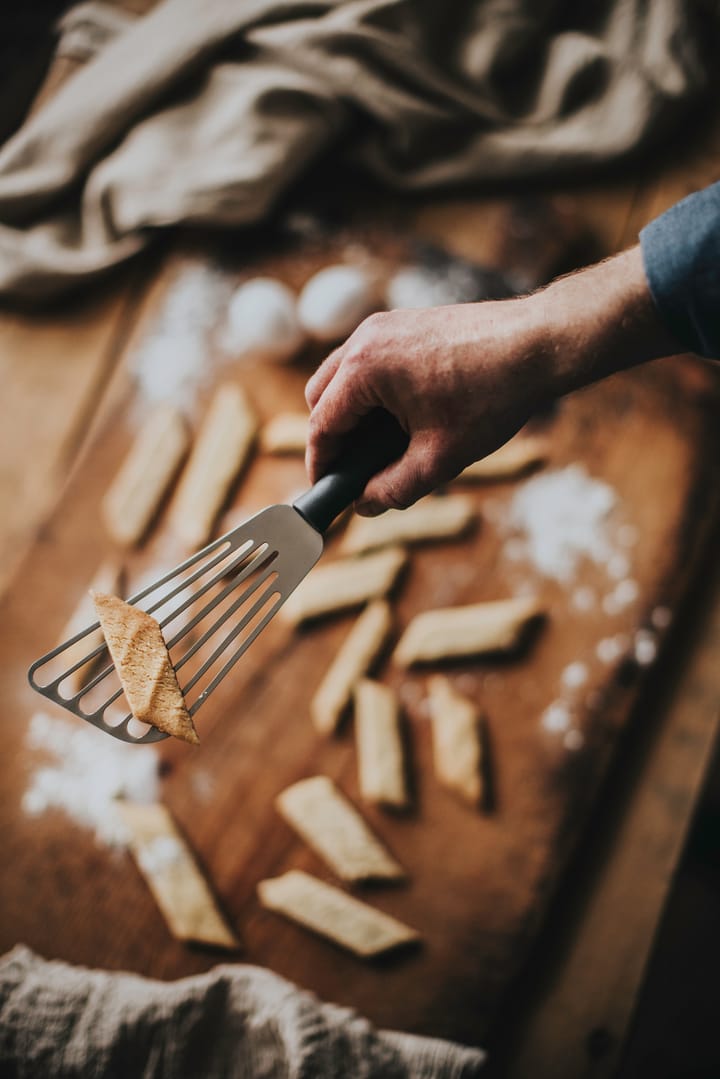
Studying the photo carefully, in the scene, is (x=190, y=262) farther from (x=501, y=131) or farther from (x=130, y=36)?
(x=501, y=131)

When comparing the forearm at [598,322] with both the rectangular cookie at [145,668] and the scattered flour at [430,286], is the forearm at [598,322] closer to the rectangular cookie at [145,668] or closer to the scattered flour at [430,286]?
the rectangular cookie at [145,668]

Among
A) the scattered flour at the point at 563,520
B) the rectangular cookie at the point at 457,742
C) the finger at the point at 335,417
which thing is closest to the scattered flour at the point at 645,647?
the scattered flour at the point at 563,520

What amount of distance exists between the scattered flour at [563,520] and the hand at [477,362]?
0.45 meters

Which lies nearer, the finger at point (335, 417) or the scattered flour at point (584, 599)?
the finger at point (335, 417)

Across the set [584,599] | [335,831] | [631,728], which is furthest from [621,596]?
[335,831]

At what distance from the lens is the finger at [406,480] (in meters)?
0.74

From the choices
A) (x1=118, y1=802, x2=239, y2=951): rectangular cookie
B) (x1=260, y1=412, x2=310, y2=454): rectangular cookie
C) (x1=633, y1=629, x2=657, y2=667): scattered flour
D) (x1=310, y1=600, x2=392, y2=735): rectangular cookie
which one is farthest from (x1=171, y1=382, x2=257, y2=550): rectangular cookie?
(x1=633, y1=629, x2=657, y2=667): scattered flour

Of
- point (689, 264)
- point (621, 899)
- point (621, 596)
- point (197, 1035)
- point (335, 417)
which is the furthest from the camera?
point (621, 596)

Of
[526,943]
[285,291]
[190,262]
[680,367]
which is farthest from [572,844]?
[190,262]

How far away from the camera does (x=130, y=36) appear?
54.7 inches

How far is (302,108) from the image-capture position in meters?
1.33

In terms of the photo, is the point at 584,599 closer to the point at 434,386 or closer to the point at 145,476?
the point at 434,386

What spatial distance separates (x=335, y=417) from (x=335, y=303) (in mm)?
519

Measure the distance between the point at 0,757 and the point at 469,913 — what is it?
25.3 inches
